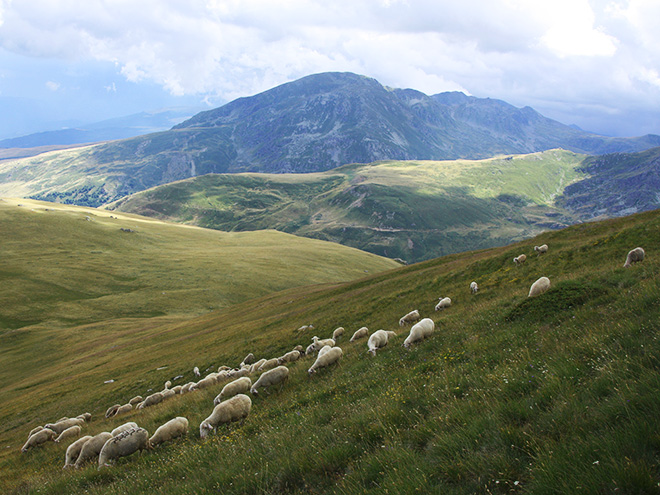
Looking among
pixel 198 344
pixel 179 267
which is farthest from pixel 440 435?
pixel 179 267

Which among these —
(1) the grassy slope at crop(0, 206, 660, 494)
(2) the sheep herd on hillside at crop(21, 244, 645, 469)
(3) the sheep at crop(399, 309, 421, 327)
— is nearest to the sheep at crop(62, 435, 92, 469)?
(2) the sheep herd on hillside at crop(21, 244, 645, 469)

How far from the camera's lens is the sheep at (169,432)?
1301cm

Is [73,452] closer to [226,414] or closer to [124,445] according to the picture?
[124,445]

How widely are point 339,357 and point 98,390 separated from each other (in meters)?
Answer: 34.4

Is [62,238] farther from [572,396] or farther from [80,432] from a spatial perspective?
[572,396]

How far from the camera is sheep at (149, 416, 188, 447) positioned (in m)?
13.0

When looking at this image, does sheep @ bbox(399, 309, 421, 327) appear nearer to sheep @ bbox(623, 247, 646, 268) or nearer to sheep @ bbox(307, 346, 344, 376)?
sheep @ bbox(307, 346, 344, 376)

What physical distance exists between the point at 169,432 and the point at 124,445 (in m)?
1.52

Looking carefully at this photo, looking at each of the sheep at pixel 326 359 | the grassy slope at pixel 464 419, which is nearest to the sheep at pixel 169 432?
the grassy slope at pixel 464 419

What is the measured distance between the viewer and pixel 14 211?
5551 inches

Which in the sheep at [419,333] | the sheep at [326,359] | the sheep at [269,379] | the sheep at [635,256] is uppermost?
the sheep at [635,256]

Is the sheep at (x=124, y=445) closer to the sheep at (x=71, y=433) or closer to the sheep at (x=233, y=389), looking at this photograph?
the sheep at (x=233, y=389)

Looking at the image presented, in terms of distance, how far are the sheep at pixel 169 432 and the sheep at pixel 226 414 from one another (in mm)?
1053

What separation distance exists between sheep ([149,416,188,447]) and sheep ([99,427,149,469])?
333 millimetres
